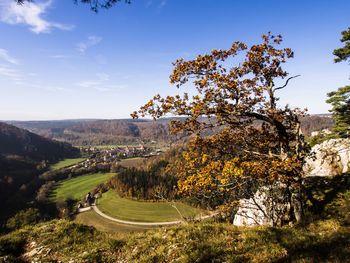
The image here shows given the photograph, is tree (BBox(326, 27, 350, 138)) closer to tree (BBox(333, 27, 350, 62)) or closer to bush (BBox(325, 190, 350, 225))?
tree (BBox(333, 27, 350, 62))

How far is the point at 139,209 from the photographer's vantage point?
348 feet

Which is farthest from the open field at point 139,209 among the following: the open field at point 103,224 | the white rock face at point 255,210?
the white rock face at point 255,210

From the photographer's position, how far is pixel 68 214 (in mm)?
103312

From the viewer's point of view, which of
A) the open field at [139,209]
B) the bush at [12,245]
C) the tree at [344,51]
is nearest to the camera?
the bush at [12,245]

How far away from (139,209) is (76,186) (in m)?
62.3

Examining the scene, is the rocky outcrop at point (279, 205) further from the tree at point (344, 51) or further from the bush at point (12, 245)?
the tree at point (344, 51)

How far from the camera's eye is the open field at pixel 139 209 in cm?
9312

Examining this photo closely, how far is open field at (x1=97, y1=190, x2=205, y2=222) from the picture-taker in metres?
93.1

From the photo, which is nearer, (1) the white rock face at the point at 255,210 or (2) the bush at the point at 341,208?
(2) the bush at the point at 341,208

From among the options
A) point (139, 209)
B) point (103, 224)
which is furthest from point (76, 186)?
point (103, 224)

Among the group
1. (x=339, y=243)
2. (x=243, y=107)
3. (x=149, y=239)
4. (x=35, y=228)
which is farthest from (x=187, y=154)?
(x=35, y=228)

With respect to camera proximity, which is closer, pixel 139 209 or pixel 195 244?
pixel 195 244

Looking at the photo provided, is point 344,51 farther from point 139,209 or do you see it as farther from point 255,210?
point 139,209

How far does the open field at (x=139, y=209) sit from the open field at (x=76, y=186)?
19.1 meters
